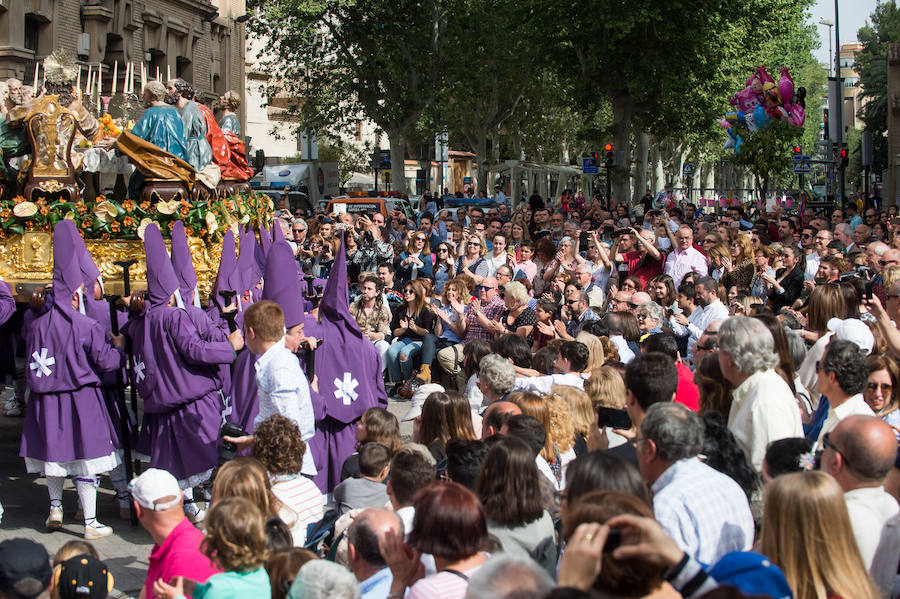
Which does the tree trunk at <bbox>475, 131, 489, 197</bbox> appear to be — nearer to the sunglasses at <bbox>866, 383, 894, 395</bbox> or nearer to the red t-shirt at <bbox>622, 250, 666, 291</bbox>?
the red t-shirt at <bbox>622, 250, 666, 291</bbox>

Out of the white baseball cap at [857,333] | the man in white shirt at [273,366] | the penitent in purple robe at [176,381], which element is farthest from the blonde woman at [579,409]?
the penitent in purple robe at [176,381]

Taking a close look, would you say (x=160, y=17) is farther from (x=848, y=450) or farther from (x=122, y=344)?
(x=848, y=450)

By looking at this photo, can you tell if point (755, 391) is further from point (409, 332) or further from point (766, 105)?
point (766, 105)

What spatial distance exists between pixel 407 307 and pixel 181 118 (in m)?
3.46

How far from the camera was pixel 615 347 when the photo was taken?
26.9ft

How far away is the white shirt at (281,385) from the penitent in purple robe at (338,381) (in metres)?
1.02

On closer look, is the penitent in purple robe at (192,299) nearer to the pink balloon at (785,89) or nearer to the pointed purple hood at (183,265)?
the pointed purple hood at (183,265)

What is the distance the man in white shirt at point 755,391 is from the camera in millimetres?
5203

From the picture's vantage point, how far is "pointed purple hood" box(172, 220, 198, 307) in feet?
26.3

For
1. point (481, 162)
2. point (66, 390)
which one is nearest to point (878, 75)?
point (481, 162)

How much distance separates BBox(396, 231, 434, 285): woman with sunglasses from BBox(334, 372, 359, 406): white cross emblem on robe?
6527 mm

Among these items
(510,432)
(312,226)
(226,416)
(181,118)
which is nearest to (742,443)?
(510,432)

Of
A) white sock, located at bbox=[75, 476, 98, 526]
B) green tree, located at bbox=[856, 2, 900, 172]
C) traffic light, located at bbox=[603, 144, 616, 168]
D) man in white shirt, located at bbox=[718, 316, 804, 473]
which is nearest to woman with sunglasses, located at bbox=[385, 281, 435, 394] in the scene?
white sock, located at bbox=[75, 476, 98, 526]

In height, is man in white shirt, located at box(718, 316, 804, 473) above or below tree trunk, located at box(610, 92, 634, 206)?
below
